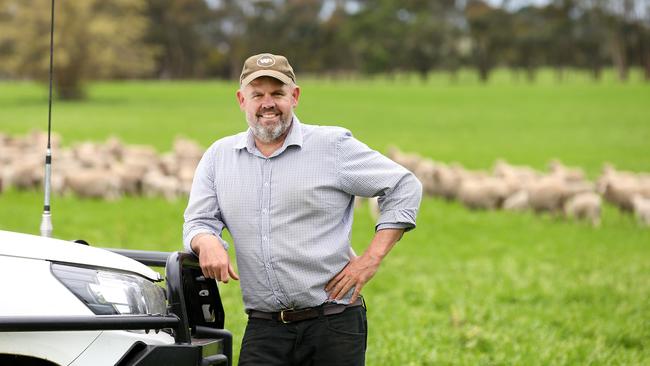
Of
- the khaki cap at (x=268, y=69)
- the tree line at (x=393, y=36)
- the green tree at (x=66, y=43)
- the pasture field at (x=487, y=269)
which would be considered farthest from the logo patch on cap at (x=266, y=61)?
the tree line at (x=393, y=36)

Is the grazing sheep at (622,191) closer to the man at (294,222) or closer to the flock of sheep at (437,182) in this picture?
the flock of sheep at (437,182)

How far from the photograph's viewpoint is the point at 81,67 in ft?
188

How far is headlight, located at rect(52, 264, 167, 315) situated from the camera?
144 inches

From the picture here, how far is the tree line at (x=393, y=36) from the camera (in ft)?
285

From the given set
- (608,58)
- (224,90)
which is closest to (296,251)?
(224,90)

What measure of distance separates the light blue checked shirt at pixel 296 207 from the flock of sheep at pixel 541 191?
1102cm

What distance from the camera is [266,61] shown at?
429 cm

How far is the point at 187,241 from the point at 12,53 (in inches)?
2406

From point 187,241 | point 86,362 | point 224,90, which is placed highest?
point 187,241

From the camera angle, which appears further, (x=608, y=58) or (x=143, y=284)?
(x=608, y=58)

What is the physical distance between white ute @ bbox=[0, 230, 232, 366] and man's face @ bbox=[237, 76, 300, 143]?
652 millimetres

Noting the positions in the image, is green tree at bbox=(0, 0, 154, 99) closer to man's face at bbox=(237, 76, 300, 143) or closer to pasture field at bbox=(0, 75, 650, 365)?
pasture field at bbox=(0, 75, 650, 365)

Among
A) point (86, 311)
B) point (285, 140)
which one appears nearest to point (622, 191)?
point (285, 140)

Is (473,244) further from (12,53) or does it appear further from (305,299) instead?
(12,53)
